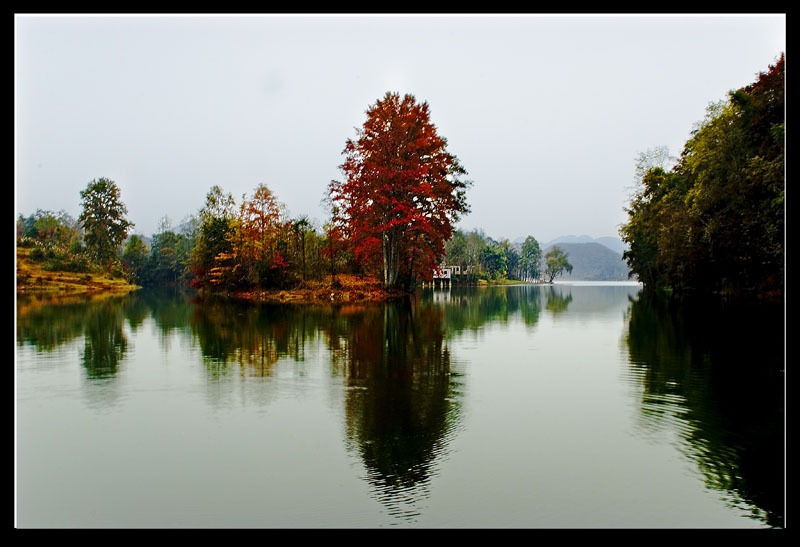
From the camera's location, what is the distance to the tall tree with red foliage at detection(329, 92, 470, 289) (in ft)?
92.7

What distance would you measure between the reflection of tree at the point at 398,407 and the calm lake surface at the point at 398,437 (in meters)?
0.03

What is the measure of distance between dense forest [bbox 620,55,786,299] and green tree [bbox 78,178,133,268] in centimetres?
4126

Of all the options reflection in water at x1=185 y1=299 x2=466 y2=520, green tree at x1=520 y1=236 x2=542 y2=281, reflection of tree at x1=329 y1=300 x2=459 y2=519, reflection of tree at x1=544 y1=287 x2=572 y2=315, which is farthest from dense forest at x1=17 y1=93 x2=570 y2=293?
green tree at x1=520 y1=236 x2=542 y2=281

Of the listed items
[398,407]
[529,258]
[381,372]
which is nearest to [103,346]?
[381,372]

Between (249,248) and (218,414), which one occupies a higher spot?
(249,248)

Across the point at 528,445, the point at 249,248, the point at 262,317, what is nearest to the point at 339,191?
the point at 249,248

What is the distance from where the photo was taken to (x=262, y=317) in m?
19.0

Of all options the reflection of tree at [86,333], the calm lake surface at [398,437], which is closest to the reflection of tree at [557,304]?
the calm lake surface at [398,437]

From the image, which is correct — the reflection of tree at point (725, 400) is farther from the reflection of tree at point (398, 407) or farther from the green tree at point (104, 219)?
the green tree at point (104, 219)

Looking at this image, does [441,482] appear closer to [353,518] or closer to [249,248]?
[353,518]

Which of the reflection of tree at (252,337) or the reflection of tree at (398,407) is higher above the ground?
the reflection of tree at (252,337)

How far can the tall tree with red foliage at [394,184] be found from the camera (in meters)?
28.2

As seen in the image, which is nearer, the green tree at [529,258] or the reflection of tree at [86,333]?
the reflection of tree at [86,333]
